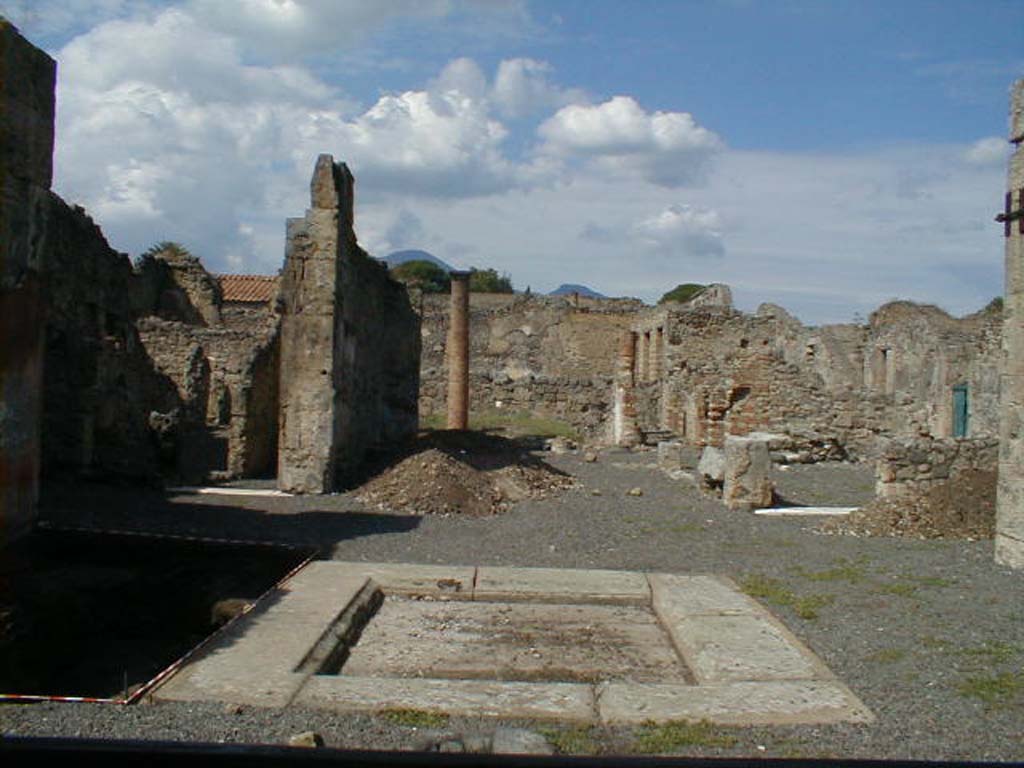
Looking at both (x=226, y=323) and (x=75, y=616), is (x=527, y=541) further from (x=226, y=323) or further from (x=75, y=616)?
(x=226, y=323)

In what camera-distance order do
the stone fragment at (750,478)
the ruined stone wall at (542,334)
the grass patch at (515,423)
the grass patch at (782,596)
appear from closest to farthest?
the grass patch at (782,596)
the stone fragment at (750,478)
the grass patch at (515,423)
the ruined stone wall at (542,334)

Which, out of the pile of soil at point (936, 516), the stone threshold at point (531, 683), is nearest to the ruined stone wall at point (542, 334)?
the pile of soil at point (936, 516)

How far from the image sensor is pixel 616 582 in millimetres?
7328

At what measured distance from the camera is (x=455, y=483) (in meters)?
12.3

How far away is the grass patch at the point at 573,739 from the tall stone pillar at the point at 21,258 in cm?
372

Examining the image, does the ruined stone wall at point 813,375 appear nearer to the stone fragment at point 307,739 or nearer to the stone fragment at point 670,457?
the stone fragment at point 670,457

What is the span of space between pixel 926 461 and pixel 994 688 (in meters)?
8.69

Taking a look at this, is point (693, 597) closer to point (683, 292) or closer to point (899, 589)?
point (899, 589)

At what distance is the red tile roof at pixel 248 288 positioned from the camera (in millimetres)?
35906

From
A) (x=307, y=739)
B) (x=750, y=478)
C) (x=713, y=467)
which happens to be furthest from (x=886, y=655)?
(x=713, y=467)

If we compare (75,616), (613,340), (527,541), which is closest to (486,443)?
(527,541)

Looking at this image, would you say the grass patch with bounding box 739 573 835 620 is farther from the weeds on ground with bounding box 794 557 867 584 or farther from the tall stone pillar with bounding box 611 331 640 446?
the tall stone pillar with bounding box 611 331 640 446

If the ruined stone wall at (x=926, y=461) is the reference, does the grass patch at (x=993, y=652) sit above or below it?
below

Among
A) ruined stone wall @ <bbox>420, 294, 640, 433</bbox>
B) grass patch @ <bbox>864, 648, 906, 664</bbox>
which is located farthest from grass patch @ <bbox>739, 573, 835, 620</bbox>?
ruined stone wall @ <bbox>420, 294, 640, 433</bbox>
